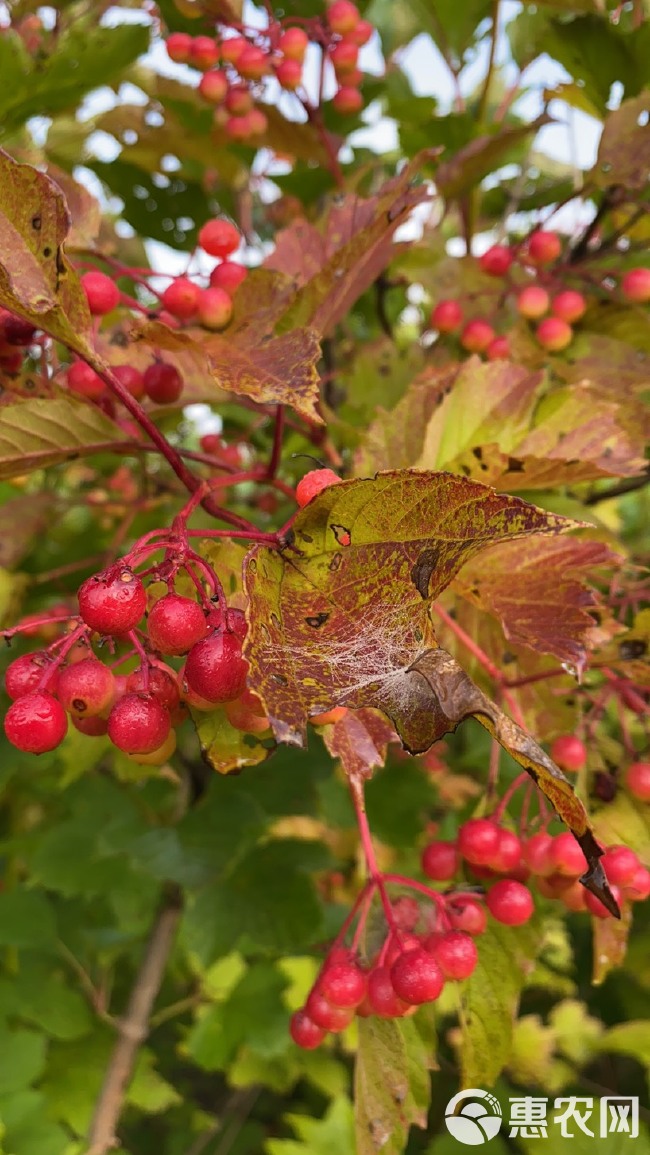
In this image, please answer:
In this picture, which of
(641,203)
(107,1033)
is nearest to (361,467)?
(641,203)

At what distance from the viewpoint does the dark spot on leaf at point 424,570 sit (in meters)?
0.42

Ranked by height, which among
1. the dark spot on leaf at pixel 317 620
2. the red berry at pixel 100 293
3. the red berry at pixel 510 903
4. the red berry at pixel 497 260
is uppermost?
the red berry at pixel 497 260

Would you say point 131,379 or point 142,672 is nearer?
point 142,672

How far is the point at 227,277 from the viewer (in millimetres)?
754

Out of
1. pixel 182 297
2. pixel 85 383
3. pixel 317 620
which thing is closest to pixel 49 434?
pixel 85 383

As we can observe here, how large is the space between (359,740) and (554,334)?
67cm

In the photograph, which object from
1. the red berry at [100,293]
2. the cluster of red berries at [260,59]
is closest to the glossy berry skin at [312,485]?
the red berry at [100,293]

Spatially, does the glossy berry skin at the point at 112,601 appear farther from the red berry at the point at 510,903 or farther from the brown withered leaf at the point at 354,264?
the red berry at the point at 510,903

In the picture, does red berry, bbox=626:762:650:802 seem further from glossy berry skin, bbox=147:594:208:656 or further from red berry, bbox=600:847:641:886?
glossy berry skin, bbox=147:594:208:656

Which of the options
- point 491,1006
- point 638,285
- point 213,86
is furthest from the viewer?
point 213,86

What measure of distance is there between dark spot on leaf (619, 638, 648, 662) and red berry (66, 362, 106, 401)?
0.55m

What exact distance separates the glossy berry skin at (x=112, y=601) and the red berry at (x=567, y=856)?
459mm

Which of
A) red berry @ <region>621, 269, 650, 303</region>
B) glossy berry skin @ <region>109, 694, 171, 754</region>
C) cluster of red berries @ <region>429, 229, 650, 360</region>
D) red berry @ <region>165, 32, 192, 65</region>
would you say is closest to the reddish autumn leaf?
glossy berry skin @ <region>109, 694, 171, 754</region>

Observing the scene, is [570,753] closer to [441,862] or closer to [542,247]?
[441,862]
